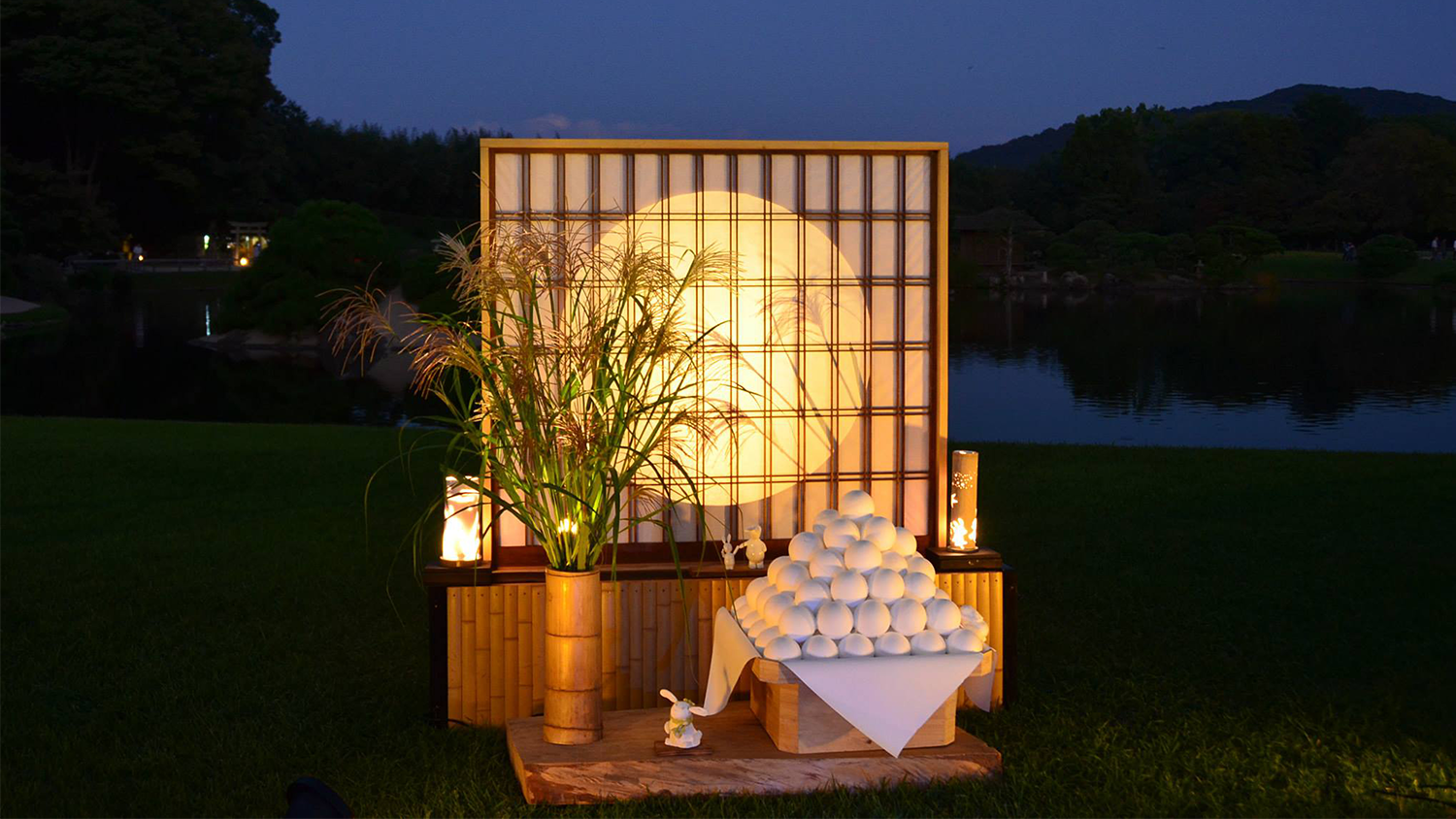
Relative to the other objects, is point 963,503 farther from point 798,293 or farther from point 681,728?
point 681,728

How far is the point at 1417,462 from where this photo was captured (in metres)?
8.29

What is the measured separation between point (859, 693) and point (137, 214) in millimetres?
30634

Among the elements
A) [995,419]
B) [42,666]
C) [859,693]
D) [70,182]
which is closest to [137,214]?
[70,182]

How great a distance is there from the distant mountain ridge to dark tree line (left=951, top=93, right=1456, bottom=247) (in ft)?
44.9

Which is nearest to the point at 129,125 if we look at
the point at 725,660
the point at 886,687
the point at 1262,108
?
Result: the point at 725,660

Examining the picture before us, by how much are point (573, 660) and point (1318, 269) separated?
3354cm

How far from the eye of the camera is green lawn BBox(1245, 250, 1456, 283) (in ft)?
105

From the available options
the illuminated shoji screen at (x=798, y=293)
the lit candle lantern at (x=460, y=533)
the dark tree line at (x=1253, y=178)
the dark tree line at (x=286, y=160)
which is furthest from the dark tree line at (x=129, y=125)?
the lit candle lantern at (x=460, y=533)

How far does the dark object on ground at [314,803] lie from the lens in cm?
180

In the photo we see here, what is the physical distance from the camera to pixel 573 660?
10.3 feet

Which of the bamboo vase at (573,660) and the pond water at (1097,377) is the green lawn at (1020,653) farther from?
the pond water at (1097,377)

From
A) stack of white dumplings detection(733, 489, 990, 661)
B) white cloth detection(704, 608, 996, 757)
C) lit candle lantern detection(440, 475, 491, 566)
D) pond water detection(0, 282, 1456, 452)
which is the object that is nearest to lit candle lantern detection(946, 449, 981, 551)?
stack of white dumplings detection(733, 489, 990, 661)

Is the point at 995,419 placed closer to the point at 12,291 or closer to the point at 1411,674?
the point at 1411,674

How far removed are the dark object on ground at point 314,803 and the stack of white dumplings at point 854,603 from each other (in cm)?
136
